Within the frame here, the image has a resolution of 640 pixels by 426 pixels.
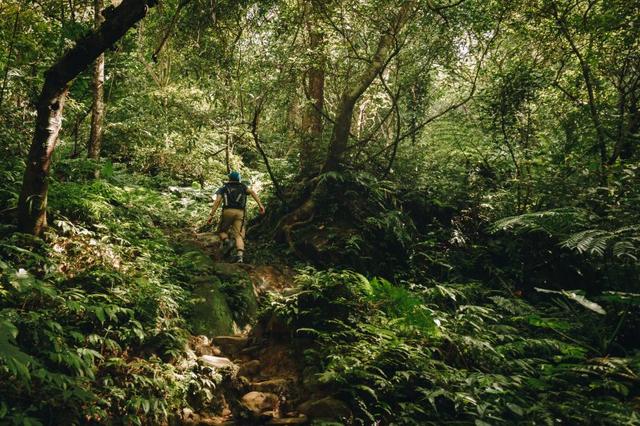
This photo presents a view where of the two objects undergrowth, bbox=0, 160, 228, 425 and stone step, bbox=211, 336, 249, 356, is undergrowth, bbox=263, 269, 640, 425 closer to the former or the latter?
stone step, bbox=211, 336, 249, 356

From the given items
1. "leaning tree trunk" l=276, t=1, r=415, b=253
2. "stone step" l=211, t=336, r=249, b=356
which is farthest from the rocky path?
"leaning tree trunk" l=276, t=1, r=415, b=253

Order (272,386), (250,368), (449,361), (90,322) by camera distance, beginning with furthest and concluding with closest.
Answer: (250,368)
(272,386)
(449,361)
(90,322)

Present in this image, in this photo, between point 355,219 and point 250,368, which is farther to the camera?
point 355,219

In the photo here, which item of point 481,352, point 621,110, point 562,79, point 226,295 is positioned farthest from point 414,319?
point 562,79

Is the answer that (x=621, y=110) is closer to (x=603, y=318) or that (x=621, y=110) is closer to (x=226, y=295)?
(x=603, y=318)

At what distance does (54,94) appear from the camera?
499 centimetres

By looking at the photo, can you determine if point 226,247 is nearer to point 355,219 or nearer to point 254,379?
point 355,219

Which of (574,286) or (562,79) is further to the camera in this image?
(562,79)

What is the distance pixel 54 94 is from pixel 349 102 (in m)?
6.97

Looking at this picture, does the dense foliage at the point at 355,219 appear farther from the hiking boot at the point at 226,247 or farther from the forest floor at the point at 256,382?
the hiking boot at the point at 226,247

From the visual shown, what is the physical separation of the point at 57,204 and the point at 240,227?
155 inches

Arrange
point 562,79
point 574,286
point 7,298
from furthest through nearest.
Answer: point 562,79 < point 574,286 < point 7,298

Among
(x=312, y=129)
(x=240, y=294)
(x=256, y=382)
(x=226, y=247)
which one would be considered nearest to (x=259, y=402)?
(x=256, y=382)

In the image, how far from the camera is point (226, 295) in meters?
6.89
